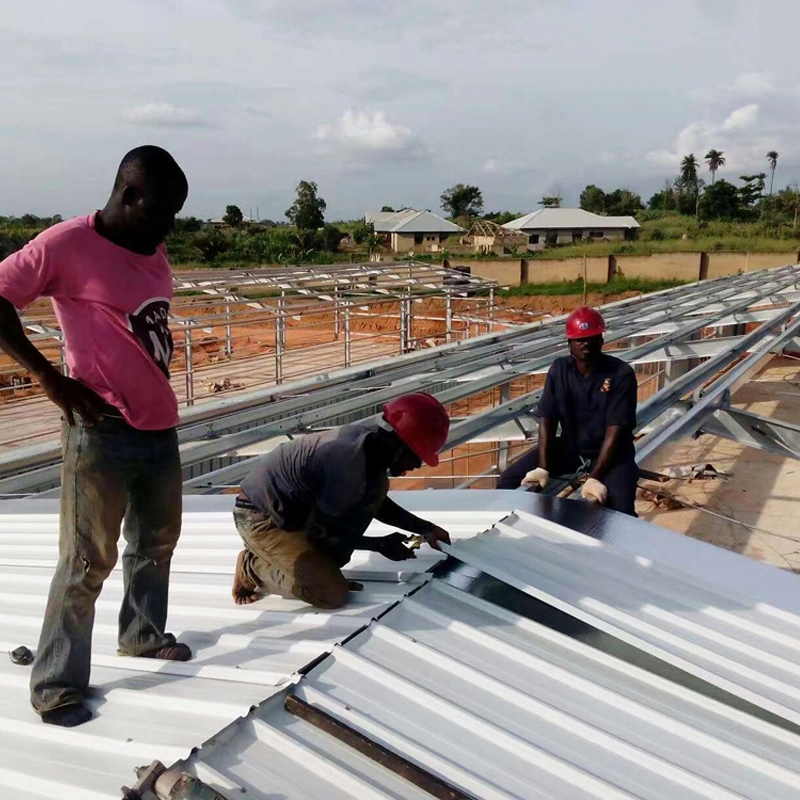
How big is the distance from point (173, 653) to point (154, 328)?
0.97m

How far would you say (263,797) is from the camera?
1645 mm

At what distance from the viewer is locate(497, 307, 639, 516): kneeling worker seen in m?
4.11

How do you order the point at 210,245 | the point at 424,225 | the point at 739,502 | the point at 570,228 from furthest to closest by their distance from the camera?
the point at 424,225 < the point at 570,228 < the point at 210,245 < the point at 739,502

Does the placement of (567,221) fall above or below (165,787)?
above

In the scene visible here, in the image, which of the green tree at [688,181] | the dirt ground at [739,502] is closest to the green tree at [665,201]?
the green tree at [688,181]

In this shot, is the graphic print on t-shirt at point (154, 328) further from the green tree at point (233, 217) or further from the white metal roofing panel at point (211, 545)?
the green tree at point (233, 217)

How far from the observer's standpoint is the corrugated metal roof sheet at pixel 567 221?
4981 cm

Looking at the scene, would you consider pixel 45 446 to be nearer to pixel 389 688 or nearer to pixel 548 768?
pixel 389 688

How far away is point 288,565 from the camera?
2.51m

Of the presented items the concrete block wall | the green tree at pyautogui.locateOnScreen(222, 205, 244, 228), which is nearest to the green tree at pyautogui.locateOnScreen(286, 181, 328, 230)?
the green tree at pyautogui.locateOnScreen(222, 205, 244, 228)

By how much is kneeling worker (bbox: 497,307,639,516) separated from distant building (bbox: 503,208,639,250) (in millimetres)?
46558

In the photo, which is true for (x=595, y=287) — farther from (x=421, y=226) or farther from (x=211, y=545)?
(x=211, y=545)

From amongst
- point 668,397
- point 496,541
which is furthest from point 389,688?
point 668,397

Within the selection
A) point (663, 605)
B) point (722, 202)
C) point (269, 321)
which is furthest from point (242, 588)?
point (722, 202)
